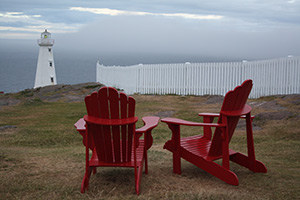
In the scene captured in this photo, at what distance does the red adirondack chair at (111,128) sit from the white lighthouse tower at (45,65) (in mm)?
26853

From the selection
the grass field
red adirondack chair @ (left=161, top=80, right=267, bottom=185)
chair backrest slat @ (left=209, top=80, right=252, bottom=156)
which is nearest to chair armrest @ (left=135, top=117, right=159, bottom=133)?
red adirondack chair @ (left=161, top=80, right=267, bottom=185)

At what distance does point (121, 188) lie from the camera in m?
4.00

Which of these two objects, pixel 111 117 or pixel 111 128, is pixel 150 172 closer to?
pixel 111 128

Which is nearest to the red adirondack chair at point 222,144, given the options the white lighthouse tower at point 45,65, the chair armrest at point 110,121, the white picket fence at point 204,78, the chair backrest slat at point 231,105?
the chair backrest slat at point 231,105

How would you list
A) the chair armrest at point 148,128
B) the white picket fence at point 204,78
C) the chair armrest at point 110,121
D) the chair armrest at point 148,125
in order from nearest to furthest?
the chair armrest at point 110,121 < the chair armrest at point 148,125 < the chair armrest at point 148,128 < the white picket fence at point 204,78

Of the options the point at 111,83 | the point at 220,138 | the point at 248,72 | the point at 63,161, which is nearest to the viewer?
the point at 220,138

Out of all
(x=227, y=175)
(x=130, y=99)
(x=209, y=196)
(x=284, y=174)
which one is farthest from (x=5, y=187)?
(x=284, y=174)

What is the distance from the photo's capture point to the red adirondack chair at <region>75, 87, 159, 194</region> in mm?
3725

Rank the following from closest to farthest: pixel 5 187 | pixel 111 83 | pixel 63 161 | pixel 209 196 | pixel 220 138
Answer: pixel 209 196, pixel 5 187, pixel 220 138, pixel 63 161, pixel 111 83

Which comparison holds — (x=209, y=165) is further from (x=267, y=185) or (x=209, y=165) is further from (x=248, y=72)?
(x=248, y=72)

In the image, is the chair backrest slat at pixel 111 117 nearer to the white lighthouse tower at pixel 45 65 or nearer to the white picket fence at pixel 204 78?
the white picket fence at pixel 204 78

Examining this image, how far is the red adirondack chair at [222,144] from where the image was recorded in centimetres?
411

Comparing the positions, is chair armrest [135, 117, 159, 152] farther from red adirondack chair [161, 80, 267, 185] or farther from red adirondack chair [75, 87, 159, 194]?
red adirondack chair [161, 80, 267, 185]

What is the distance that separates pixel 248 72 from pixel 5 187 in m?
14.1
